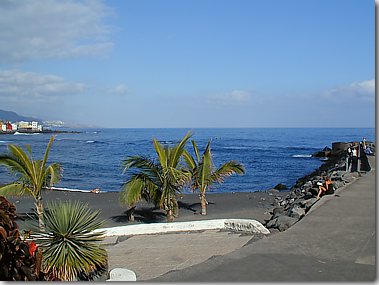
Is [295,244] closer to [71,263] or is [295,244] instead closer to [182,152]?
[71,263]

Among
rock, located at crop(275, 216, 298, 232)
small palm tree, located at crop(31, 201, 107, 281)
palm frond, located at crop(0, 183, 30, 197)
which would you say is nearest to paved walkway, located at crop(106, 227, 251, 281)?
rock, located at crop(275, 216, 298, 232)

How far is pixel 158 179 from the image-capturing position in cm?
1091

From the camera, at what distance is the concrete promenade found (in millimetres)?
4512

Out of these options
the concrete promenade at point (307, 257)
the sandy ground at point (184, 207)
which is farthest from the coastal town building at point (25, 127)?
the concrete promenade at point (307, 257)

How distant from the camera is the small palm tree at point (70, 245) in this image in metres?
4.84

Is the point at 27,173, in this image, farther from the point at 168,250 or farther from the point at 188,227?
the point at 168,250

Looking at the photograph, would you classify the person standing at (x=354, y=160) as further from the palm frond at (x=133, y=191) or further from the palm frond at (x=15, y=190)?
the palm frond at (x=15, y=190)

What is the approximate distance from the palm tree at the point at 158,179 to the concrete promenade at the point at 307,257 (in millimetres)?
3923

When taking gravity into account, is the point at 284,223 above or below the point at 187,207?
above

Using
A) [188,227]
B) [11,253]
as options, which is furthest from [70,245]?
[188,227]

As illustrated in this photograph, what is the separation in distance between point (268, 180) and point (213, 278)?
26.5 meters

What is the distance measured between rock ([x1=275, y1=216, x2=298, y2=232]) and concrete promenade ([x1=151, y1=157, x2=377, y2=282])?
0.59ft

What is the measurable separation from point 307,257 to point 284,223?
7.36 feet

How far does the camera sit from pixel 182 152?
11.2 meters
